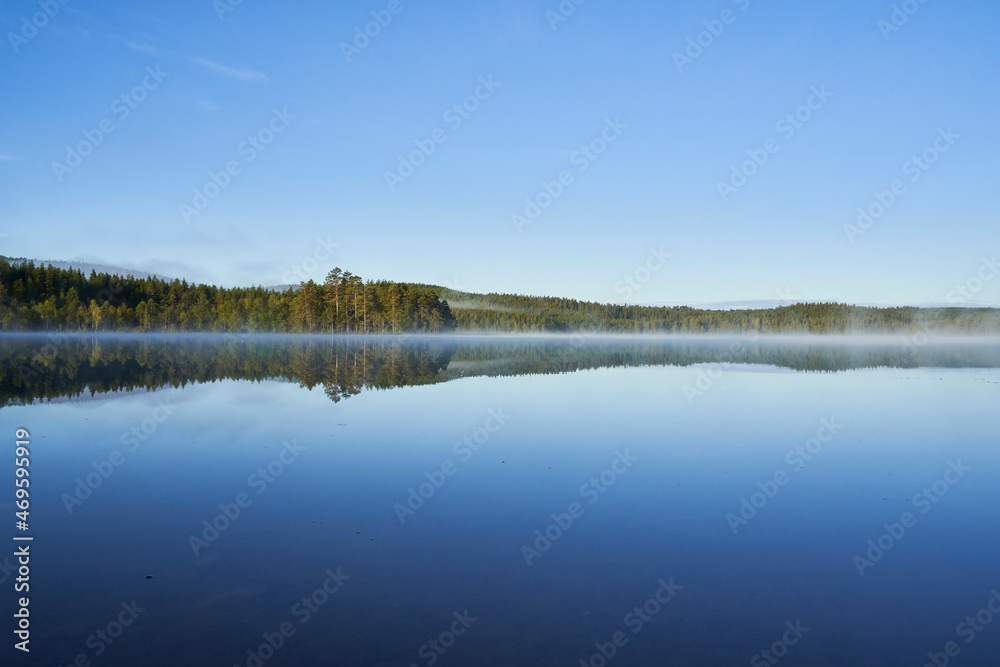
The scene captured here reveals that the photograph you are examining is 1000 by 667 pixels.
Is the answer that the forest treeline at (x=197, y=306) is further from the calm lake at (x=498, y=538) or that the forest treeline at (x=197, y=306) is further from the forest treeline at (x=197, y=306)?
the calm lake at (x=498, y=538)

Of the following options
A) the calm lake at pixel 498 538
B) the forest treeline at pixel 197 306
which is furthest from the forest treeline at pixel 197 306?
the calm lake at pixel 498 538

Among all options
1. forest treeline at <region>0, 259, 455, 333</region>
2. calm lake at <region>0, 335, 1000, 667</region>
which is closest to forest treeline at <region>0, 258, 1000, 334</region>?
forest treeline at <region>0, 259, 455, 333</region>

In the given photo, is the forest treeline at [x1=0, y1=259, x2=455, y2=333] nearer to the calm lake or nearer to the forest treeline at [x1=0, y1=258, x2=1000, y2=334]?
the forest treeline at [x1=0, y1=258, x2=1000, y2=334]

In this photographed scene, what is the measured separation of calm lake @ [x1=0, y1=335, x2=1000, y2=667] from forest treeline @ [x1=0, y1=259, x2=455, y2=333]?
105041 millimetres

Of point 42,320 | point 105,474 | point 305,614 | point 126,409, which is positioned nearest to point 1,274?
point 42,320

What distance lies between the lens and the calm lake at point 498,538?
17.9 feet

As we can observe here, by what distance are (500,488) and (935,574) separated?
6.29 meters

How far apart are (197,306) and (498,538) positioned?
145192 millimetres

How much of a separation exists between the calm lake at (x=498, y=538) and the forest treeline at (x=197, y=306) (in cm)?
10504

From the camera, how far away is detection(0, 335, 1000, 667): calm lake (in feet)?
17.9

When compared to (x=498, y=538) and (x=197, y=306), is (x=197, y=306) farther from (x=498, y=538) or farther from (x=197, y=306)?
(x=498, y=538)

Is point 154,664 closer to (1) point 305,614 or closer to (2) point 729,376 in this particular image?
(1) point 305,614

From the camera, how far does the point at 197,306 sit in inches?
Result: 5320

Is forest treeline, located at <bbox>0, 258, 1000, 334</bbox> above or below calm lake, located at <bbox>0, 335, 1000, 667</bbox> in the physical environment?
above
